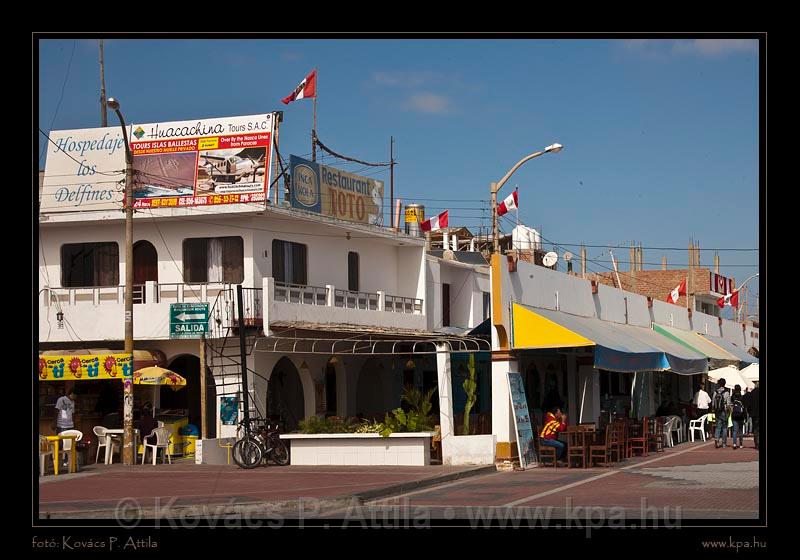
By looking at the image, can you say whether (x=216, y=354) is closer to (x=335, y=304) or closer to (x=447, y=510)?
(x=335, y=304)

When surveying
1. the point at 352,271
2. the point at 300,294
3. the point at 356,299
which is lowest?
the point at 356,299

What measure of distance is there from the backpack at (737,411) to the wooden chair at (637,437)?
2.10 metres

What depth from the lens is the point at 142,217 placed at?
31312 mm

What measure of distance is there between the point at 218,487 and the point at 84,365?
8911mm

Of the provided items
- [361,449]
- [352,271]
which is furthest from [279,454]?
[352,271]

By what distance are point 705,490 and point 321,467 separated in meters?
9.01

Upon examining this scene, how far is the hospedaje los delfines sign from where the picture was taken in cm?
3241

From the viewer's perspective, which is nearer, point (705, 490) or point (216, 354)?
point (705, 490)

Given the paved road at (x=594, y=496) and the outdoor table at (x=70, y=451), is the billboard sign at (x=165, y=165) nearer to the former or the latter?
the outdoor table at (x=70, y=451)

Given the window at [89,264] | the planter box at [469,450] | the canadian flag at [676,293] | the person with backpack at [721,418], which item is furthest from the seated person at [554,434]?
the canadian flag at [676,293]

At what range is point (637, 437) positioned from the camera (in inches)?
1086

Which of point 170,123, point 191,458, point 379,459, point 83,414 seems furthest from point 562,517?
point 170,123

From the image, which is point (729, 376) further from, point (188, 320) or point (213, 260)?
point (188, 320)

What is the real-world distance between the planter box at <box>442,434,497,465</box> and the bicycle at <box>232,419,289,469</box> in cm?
364
